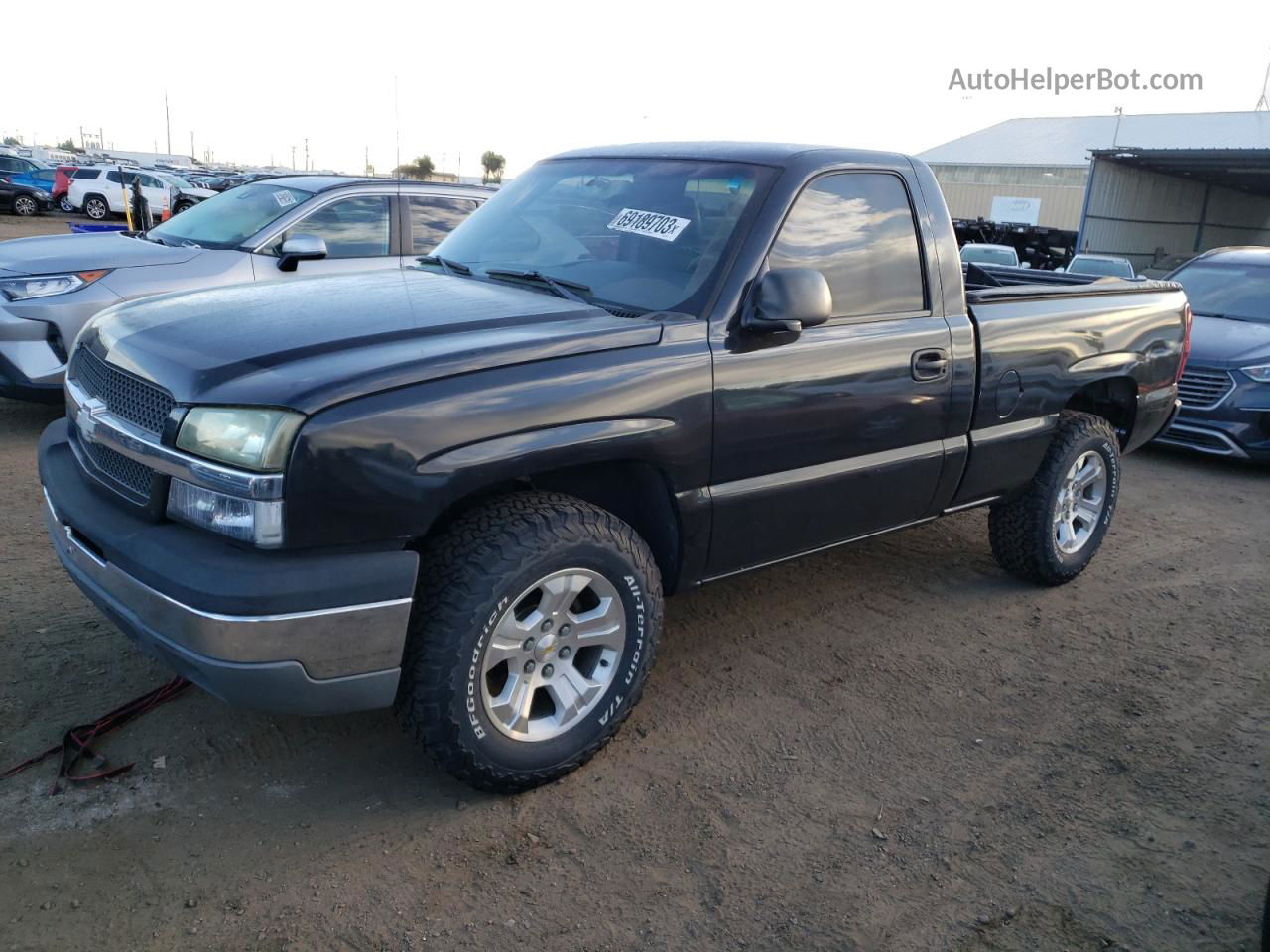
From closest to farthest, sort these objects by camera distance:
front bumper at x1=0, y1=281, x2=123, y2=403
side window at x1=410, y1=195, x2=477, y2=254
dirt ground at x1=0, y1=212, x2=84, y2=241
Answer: front bumper at x1=0, y1=281, x2=123, y2=403 < side window at x1=410, y1=195, x2=477, y2=254 < dirt ground at x1=0, y1=212, x2=84, y2=241

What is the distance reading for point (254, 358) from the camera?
2666mm

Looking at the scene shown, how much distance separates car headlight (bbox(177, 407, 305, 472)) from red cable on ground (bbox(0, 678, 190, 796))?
1125 mm

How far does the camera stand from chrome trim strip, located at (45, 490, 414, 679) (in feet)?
7.96

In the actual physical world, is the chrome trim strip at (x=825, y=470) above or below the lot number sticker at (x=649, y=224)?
below

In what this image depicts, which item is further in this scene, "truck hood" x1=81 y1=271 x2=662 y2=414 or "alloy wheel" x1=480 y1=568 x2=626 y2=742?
"alloy wheel" x1=480 y1=568 x2=626 y2=742

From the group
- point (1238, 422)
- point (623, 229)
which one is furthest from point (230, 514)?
point (1238, 422)

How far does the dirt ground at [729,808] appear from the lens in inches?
99.5

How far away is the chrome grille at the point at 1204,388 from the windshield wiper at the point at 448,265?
251 inches

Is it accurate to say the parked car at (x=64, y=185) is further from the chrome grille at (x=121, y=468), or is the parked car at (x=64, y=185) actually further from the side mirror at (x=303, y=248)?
the chrome grille at (x=121, y=468)

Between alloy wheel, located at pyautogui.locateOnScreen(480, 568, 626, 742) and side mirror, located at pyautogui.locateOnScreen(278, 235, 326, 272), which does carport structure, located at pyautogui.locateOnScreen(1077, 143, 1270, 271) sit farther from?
alloy wheel, located at pyautogui.locateOnScreen(480, 568, 626, 742)

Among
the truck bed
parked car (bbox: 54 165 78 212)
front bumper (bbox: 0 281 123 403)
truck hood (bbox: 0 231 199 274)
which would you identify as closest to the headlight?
the truck bed

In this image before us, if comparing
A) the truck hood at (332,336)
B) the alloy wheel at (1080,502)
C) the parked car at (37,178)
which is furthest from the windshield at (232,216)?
the parked car at (37,178)

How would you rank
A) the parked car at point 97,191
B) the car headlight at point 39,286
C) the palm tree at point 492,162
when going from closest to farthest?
the car headlight at point 39,286 < the parked car at point 97,191 < the palm tree at point 492,162

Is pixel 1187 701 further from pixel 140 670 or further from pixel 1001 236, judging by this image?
pixel 1001 236
